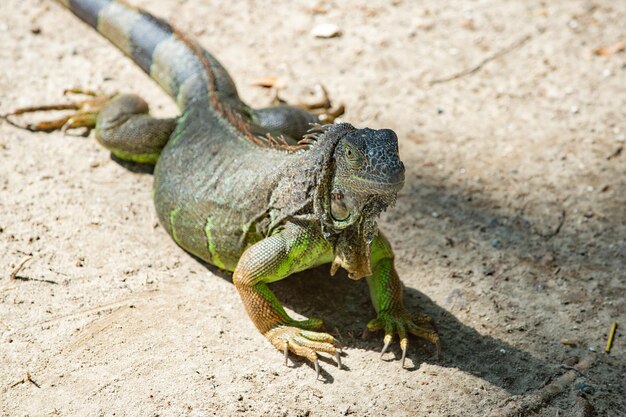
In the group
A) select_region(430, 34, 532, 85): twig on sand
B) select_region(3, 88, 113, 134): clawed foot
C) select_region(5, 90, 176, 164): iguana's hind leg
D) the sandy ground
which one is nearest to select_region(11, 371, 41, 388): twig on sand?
the sandy ground

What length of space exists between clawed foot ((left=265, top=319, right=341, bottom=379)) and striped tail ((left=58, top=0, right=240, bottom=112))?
178 centimetres

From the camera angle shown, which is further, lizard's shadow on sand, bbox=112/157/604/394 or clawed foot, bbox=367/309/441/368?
clawed foot, bbox=367/309/441/368

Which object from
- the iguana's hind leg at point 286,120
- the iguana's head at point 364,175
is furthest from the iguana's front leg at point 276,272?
the iguana's hind leg at point 286,120

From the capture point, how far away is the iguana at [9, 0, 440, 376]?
3949mm

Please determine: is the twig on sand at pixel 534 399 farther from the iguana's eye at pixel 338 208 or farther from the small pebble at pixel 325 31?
the small pebble at pixel 325 31

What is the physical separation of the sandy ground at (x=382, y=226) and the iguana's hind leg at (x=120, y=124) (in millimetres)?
145

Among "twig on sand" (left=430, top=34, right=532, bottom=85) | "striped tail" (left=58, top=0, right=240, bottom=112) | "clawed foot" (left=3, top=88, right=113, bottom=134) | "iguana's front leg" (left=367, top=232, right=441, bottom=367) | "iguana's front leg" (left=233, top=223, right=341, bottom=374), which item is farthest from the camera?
"twig on sand" (left=430, top=34, right=532, bottom=85)

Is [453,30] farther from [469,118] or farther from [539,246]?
[539,246]

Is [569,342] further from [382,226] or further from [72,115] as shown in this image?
[72,115]

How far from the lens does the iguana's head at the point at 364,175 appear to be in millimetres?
3680

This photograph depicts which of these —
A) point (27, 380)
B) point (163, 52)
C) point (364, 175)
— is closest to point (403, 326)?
point (364, 175)

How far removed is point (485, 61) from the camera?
6746mm

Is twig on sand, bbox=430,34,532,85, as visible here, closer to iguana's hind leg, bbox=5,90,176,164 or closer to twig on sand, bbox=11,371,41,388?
iguana's hind leg, bbox=5,90,176,164

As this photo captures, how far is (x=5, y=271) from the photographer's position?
437cm
